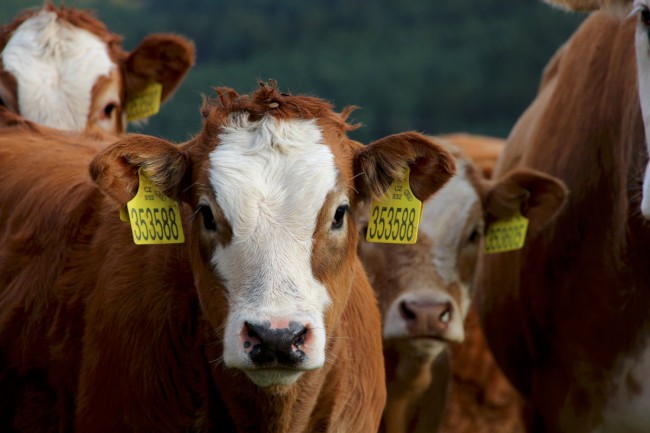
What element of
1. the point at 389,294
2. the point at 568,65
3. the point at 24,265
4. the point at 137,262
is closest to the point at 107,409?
the point at 137,262

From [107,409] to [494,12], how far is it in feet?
58.1

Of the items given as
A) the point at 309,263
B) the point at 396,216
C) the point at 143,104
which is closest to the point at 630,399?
the point at 396,216

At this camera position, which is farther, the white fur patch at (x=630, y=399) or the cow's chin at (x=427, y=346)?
the cow's chin at (x=427, y=346)

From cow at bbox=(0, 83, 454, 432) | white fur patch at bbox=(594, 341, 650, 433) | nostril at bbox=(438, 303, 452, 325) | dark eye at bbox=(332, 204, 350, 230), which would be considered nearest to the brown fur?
nostril at bbox=(438, 303, 452, 325)

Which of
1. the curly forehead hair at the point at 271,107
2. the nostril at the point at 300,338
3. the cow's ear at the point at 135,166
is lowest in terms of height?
the nostril at the point at 300,338

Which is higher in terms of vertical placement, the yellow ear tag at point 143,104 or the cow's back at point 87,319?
the yellow ear tag at point 143,104

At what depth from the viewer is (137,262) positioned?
446 cm

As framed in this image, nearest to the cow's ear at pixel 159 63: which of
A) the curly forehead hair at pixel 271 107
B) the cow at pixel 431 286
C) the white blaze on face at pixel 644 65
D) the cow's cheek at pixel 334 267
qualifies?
the cow at pixel 431 286

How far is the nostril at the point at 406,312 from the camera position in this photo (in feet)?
18.7

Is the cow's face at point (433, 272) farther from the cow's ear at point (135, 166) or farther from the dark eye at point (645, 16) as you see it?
the cow's ear at point (135, 166)

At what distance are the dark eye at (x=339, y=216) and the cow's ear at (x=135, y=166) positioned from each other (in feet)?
1.86

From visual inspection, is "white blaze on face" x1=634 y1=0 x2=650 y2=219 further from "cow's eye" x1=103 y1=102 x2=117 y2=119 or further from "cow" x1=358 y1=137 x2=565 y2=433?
"cow's eye" x1=103 y1=102 x2=117 y2=119

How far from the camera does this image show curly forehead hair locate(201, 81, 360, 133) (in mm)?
4180

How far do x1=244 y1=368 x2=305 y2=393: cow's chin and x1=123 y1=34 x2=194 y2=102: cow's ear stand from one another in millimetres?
3762
